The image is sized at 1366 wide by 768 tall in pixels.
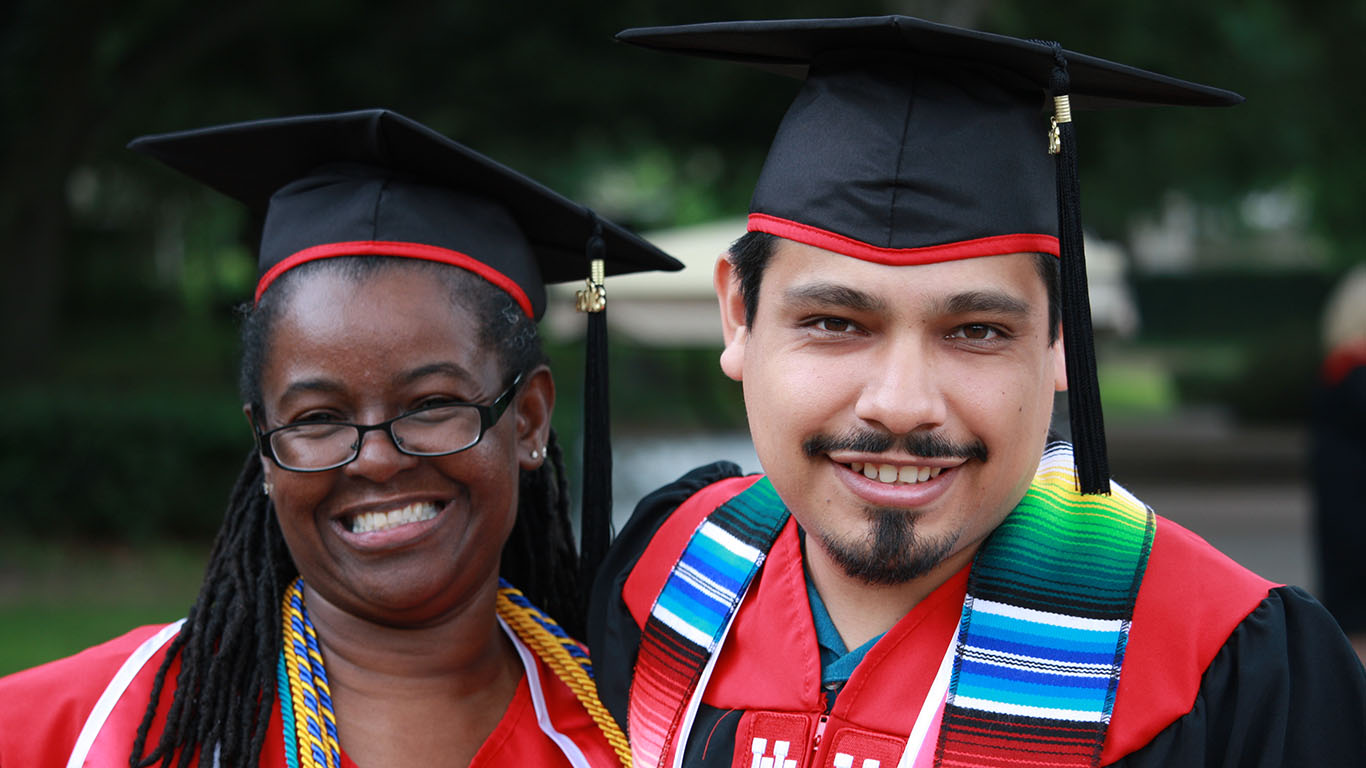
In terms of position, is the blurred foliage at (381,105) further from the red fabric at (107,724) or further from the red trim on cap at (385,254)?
the red fabric at (107,724)

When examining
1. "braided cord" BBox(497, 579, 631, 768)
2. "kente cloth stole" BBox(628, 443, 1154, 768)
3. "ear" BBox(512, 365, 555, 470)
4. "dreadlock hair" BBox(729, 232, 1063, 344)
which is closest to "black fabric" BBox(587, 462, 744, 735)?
"braided cord" BBox(497, 579, 631, 768)

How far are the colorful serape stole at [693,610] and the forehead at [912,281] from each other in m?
0.54

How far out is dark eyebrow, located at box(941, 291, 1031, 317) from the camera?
1854mm

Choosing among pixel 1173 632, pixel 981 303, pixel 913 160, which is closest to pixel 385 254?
pixel 913 160

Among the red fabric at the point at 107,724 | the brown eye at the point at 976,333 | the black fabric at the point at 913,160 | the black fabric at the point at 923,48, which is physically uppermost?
the black fabric at the point at 923,48

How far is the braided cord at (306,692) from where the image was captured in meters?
2.19

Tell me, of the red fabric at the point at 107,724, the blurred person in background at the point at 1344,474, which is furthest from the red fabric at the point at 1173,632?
the blurred person in background at the point at 1344,474

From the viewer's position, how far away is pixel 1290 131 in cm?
1545

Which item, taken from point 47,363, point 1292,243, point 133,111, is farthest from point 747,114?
point 1292,243

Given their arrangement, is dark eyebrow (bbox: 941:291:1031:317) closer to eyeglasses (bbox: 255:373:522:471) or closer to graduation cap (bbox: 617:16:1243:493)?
graduation cap (bbox: 617:16:1243:493)

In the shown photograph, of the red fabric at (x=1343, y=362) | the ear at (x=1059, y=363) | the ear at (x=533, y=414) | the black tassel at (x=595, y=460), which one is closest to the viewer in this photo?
the ear at (x=1059, y=363)

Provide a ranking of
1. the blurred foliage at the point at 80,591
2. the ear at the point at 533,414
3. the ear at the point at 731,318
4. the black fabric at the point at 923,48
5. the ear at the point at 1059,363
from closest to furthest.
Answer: the black fabric at the point at 923,48 < the ear at the point at 1059,363 < the ear at the point at 731,318 < the ear at the point at 533,414 < the blurred foliage at the point at 80,591

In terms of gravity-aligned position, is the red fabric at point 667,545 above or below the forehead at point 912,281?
below

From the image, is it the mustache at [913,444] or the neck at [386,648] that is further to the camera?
the neck at [386,648]
